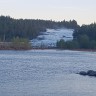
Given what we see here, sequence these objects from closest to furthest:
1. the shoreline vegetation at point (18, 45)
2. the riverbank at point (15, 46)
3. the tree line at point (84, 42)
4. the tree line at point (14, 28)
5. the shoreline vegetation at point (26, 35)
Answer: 1. the tree line at point (84, 42)
2. the shoreline vegetation at point (26, 35)
3. the shoreline vegetation at point (18, 45)
4. the riverbank at point (15, 46)
5. the tree line at point (14, 28)

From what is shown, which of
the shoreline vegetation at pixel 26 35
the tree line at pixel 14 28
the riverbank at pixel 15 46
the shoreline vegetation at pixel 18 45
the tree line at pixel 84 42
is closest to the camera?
the tree line at pixel 84 42

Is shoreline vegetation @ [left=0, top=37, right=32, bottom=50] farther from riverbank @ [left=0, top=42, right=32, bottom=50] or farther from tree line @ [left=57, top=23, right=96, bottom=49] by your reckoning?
tree line @ [left=57, top=23, right=96, bottom=49]

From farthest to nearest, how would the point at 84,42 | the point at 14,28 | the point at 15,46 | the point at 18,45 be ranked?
the point at 14,28 < the point at 15,46 < the point at 18,45 < the point at 84,42

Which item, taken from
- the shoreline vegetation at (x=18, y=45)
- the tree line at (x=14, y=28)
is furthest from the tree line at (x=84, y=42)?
the tree line at (x=14, y=28)

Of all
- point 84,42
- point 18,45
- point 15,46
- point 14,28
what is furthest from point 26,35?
point 84,42

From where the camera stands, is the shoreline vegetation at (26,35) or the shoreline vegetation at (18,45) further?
the shoreline vegetation at (18,45)

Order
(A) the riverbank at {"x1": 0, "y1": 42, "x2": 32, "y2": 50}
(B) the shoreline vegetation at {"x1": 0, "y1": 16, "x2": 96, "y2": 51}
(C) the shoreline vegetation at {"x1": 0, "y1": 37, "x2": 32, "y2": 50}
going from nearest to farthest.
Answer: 1. (B) the shoreline vegetation at {"x1": 0, "y1": 16, "x2": 96, "y2": 51}
2. (C) the shoreline vegetation at {"x1": 0, "y1": 37, "x2": 32, "y2": 50}
3. (A) the riverbank at {"x1": 0, "y1": 42, "x2": 32, "y2": 50}

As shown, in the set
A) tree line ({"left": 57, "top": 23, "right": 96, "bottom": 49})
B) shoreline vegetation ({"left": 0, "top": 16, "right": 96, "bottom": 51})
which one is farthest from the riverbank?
tree line ({"left": 57, "top": 23, "right": 96, "bottom": 49})

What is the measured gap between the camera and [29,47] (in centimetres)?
15450

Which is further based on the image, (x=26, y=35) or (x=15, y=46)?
(x=26, y=35)

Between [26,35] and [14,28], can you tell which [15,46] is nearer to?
[14,28]

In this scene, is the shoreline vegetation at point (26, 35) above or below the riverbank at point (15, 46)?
above

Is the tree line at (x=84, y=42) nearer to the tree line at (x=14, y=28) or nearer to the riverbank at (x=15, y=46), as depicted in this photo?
the riverbank at (x=15, y=46)

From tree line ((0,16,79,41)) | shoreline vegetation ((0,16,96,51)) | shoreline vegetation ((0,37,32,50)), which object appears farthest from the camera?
tree line ((0,16,79,41))
